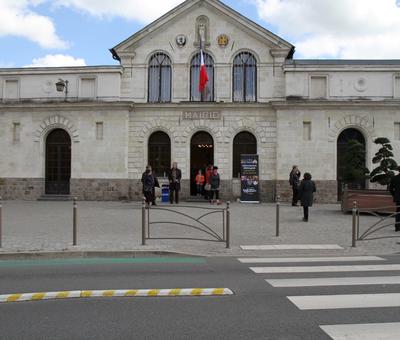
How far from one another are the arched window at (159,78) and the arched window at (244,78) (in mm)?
3611

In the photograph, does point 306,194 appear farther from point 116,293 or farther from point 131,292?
point 116,293

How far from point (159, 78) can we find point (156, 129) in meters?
2.78

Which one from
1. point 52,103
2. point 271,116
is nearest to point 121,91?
point 52,103

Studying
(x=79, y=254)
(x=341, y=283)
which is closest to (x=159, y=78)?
(x=79, y=254)

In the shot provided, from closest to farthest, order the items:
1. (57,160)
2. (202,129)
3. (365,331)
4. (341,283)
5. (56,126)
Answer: (365,331), (341,283), (202,129), (56,126), (57,160)

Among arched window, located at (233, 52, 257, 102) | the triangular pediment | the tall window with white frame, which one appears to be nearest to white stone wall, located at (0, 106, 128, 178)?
the tall window with white frame

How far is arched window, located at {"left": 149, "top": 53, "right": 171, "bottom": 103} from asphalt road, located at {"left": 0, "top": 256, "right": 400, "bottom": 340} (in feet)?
57.9

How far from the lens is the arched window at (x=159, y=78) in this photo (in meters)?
25.5

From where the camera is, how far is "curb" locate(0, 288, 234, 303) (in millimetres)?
6434

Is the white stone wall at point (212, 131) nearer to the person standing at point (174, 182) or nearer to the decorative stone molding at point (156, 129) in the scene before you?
the decorative stone molding at point (156, 129)

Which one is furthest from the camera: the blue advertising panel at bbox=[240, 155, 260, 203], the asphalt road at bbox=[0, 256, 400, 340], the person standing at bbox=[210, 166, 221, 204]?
the blue advertising panel at bbox=[240, 155, 260, 203]

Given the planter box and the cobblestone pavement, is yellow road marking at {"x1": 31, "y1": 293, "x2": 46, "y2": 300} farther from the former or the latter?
the planter box

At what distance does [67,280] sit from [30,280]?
606 mm

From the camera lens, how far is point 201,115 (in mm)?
24938
